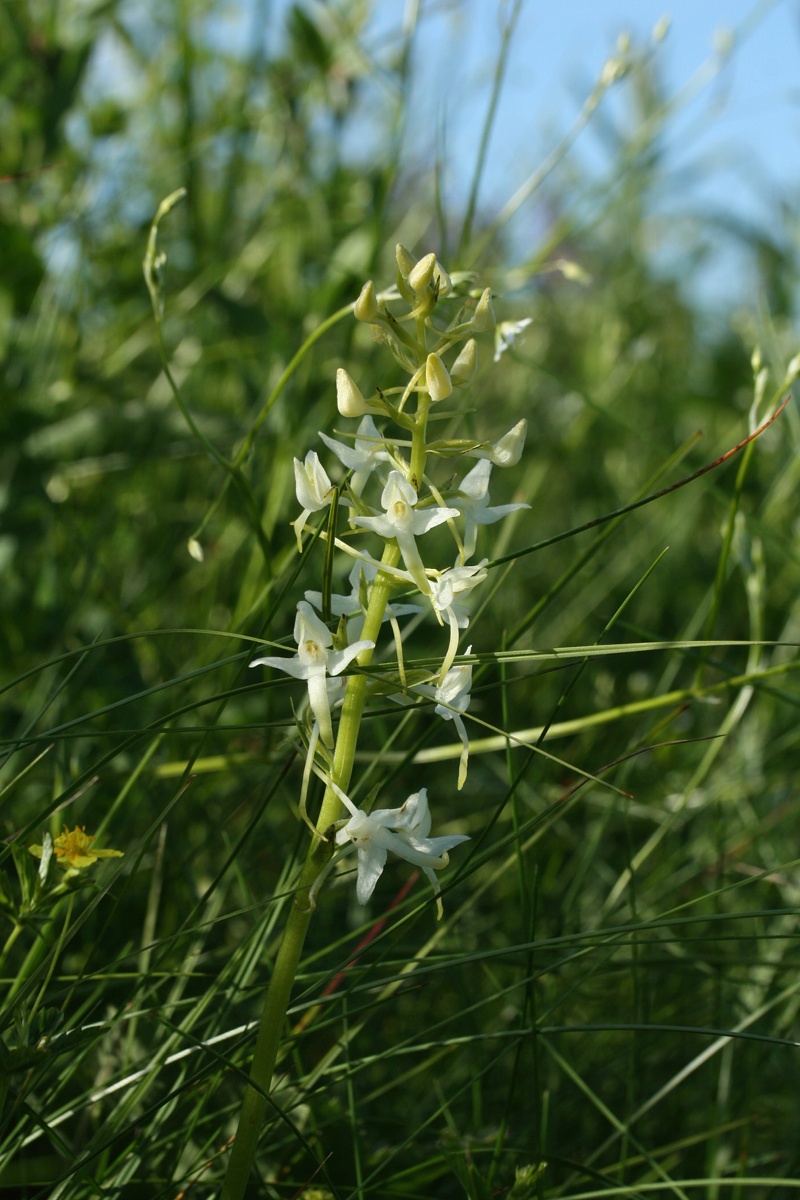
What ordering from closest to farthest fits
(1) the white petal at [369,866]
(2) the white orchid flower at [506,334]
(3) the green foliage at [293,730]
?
(1) the white petal at [369,866]
(3) the green foliage at [293,730]
(2) the white orchid flower at [506,334]

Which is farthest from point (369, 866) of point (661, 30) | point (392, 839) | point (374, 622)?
point (661, 30)

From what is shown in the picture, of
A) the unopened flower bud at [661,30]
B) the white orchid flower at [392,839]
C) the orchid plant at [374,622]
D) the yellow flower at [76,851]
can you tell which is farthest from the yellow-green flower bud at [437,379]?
the unopened flower bud at [661,30]

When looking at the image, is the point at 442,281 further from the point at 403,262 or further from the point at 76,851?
the point at 76,851

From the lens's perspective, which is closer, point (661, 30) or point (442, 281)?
Answer: point (442, 281)

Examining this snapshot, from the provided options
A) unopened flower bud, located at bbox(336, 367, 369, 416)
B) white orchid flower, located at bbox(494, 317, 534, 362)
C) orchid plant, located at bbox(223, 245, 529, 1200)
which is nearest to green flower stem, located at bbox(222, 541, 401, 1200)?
orchid plant, located at bbox(223, 245, 529, 1200)

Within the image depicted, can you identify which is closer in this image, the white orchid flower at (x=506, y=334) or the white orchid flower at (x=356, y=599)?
the white orchid flower at (x=356, y=599)

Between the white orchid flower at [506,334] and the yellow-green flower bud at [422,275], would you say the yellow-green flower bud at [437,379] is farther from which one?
the white orchid flower at [506,334]

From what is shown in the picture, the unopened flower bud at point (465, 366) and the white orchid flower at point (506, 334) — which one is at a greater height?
the unopened flower bud at point (465, 366)
